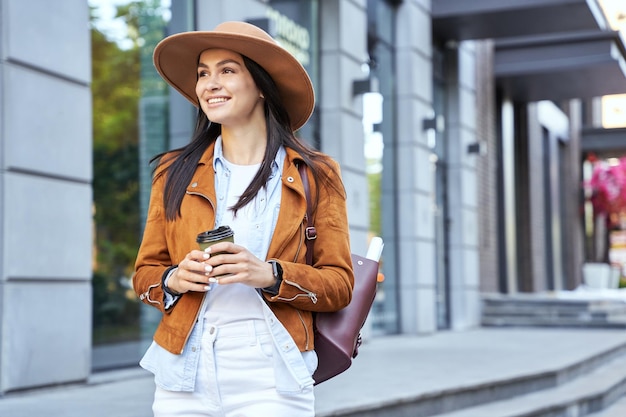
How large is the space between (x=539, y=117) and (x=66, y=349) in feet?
59.8

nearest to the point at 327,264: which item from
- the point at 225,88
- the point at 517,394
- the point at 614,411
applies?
the point at 225,88

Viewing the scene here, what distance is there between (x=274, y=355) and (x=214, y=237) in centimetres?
35

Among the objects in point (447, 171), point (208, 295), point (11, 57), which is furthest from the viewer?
point (447, 171)

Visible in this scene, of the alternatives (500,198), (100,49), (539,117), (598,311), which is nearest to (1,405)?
(100,49)

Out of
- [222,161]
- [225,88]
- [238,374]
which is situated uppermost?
[225,88]

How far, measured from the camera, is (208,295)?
7.59ft

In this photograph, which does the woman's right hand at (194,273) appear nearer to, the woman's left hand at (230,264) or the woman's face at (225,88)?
the woman's left hand at (230,264)

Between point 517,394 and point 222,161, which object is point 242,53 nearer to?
point 222,161

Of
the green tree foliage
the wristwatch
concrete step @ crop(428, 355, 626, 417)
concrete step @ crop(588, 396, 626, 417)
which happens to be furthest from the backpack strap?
concrete step @ crop(588, 396, 626, 417)

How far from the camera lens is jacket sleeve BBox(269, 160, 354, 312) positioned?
2.29m

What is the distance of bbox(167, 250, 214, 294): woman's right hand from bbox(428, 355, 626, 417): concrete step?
460 centimetres

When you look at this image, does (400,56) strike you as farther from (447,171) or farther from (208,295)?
(208,295)

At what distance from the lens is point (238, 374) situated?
2277 millimetres

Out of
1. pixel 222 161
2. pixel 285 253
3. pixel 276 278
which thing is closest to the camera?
pixel 276 278
